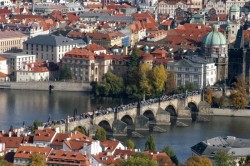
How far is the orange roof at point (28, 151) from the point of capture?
34.2 m

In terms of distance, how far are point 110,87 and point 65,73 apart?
3.81 meters

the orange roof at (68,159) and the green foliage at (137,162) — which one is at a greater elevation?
the green foliage at (137,162)

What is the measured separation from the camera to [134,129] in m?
44.5

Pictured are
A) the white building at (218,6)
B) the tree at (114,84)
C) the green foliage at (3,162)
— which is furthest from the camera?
the white building at (218,6)

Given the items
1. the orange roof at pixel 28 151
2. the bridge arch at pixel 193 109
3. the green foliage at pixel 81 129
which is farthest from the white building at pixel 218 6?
the orange roof at pixel 28 151

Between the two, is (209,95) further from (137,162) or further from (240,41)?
(137,162)

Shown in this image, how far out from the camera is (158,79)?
51.0 metres

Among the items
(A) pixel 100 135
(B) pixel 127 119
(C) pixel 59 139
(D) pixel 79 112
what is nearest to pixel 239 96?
(B) pixel 127 119

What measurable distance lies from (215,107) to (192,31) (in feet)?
51.0

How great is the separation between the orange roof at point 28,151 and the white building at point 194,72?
59.6 feet

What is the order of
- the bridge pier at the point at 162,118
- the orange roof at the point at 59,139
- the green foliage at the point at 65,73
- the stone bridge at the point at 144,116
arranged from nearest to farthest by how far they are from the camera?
the orange roof at the point at 59,139 < the stone bridge at the point at 144,116 < the bridge pier at the point at 162,118 < the green foliage at the point at 65,73

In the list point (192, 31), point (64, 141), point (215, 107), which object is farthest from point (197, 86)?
point (64, 141)

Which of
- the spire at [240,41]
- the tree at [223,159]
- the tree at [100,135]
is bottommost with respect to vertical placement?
the tree at [100,135]

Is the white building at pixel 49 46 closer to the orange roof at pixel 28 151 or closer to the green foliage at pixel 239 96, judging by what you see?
the green foliage at pixel 239 96
